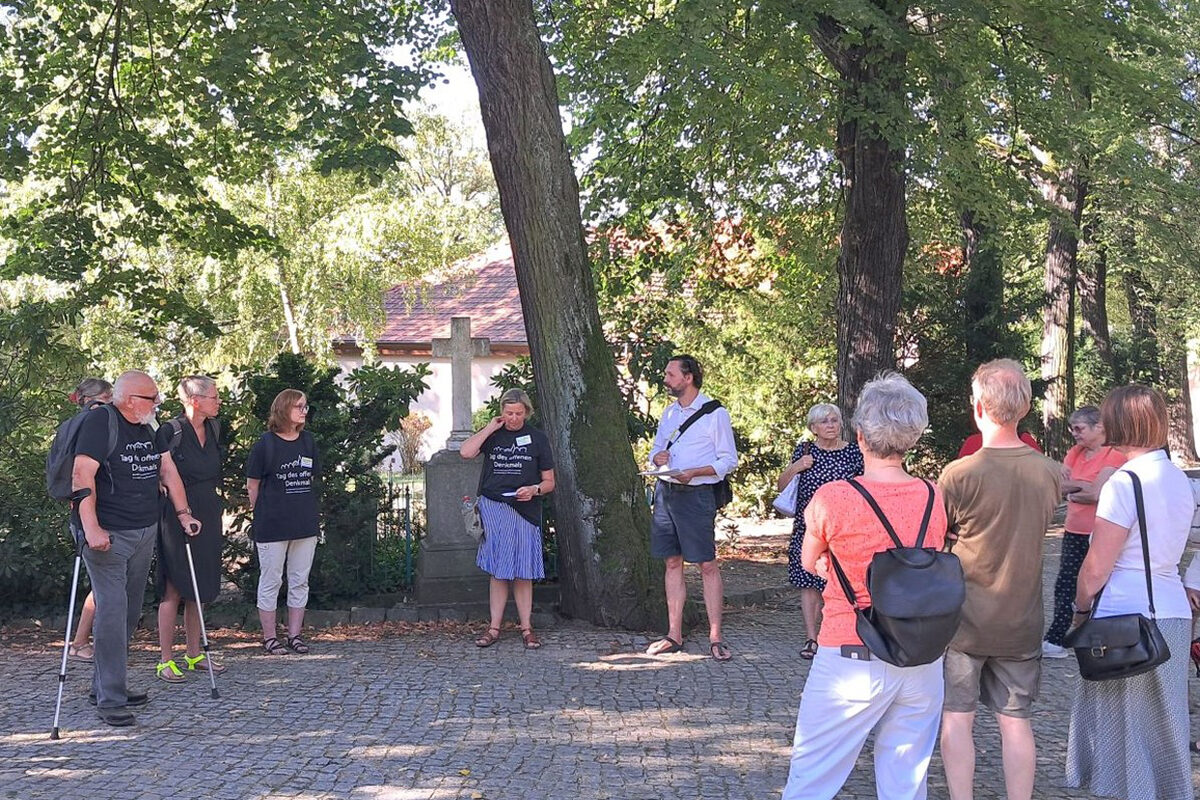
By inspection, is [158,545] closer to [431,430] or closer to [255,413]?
[255,413]

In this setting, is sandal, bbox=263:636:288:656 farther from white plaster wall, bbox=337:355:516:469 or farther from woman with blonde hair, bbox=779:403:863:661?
white plaster wall, bbox=337:355:516:469

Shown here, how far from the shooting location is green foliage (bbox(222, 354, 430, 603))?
905cm

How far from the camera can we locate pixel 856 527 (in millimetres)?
3809

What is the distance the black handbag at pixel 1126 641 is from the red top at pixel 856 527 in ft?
3.19

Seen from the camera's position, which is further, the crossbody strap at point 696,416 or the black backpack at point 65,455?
the crossbody strap at point 696,416

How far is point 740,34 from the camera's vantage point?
11.6m

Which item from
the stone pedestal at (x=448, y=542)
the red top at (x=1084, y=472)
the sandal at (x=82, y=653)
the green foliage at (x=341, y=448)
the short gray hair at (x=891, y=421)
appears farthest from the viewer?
the stone pedestal at (x=448, y=542)

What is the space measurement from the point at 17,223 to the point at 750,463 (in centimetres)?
951

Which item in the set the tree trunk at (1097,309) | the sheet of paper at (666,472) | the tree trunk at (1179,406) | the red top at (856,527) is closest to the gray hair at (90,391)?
the sheet of paper at (666,472)

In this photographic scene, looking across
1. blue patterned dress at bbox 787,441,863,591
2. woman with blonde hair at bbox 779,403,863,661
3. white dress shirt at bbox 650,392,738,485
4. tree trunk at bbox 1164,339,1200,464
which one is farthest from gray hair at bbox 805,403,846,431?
tree trunk at bbox 1164,339,1200,464

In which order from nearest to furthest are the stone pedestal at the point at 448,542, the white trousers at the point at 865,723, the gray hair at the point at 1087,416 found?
1. the white trousers at the point at 865,723
2. the gray hair at the point at 1087,416
3. the stone pedestal at the point at 448,542

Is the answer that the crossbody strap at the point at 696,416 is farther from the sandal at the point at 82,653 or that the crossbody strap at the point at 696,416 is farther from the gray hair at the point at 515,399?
the sandal at the point at 82,653

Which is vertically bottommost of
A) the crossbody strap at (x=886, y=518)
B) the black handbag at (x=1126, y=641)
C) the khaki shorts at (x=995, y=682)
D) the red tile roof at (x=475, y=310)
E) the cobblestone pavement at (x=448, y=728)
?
the cobblestone pavement at (x=448, y=728)

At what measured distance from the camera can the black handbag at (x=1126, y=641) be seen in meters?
4.32
